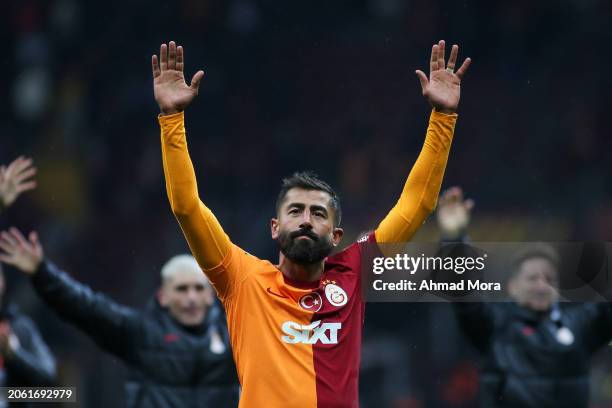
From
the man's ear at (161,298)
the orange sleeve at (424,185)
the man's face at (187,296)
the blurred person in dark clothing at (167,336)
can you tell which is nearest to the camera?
the orange sleeve at (424,185)

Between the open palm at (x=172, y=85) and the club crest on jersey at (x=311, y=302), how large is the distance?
882mm

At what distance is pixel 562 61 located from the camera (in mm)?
12891

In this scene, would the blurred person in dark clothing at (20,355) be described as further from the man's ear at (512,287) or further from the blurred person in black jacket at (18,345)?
the man's ear at (512,287)

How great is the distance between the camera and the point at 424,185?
169 inches

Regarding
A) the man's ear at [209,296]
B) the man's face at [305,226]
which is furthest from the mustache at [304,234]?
the man's ear at [209,296]

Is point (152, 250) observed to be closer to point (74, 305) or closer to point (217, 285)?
point (74, 305)

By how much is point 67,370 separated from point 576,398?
5559 mm

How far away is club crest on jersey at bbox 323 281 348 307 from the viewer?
4148 mm

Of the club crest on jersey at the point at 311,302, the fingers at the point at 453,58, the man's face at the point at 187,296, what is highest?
the fingers at the point at 453,58

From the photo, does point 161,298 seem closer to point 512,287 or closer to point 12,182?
point 12,182

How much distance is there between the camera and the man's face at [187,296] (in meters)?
6.45

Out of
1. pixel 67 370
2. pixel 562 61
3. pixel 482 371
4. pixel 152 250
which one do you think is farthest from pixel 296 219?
pixel 562 61

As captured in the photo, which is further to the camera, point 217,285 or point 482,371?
point 482,371

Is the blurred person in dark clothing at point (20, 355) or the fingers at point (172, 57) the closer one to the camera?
the fingers at point (172, 57)
